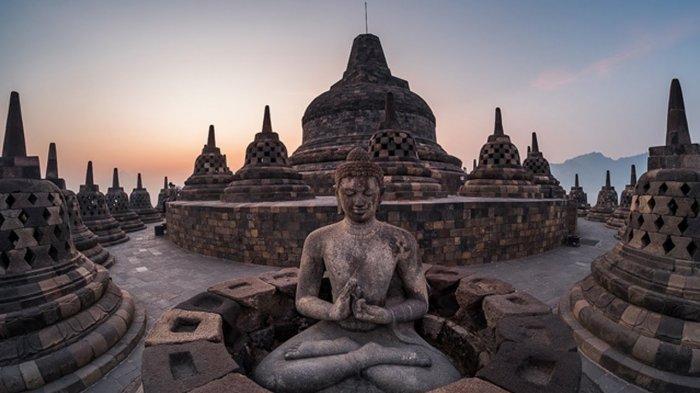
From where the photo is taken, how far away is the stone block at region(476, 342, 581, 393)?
1.74m

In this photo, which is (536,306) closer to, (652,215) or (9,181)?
(652,215)

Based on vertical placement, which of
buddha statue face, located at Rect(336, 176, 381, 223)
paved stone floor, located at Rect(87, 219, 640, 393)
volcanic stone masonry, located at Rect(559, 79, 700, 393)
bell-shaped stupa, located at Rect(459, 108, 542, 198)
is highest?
bell-shaped stupa, located at Rect(459, 108, 542, 198)

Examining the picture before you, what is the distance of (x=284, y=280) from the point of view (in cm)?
346

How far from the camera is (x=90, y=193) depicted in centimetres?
1323

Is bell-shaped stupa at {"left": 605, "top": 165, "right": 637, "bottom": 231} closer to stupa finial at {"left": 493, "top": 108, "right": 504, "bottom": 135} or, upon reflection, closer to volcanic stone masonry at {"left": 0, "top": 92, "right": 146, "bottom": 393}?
stupa finial at {"left": 493, "top": 108, "right": 504, "bottom": 135}

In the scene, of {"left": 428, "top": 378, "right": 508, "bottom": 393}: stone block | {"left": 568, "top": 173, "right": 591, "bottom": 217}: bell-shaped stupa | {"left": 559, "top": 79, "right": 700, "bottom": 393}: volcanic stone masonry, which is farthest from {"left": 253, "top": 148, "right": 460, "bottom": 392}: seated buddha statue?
{"left": 568, "top": 173, "right": 591, "bottom": 217}: bell-shaped stupa

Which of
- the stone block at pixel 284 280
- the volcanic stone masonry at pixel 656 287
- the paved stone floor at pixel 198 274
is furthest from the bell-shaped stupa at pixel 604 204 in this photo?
the stone block at pixel 284 280

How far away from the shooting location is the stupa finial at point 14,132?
4704 millimetres

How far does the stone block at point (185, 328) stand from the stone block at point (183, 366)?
0.25 feet

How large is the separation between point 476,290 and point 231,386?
238 cm

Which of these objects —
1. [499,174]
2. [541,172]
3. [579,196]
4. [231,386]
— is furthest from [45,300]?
[579,196]

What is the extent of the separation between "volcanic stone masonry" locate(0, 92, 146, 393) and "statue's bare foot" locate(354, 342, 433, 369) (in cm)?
399

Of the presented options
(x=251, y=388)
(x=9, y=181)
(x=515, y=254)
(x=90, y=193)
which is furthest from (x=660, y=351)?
(x=90, y=193)

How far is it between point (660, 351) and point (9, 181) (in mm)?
9144
